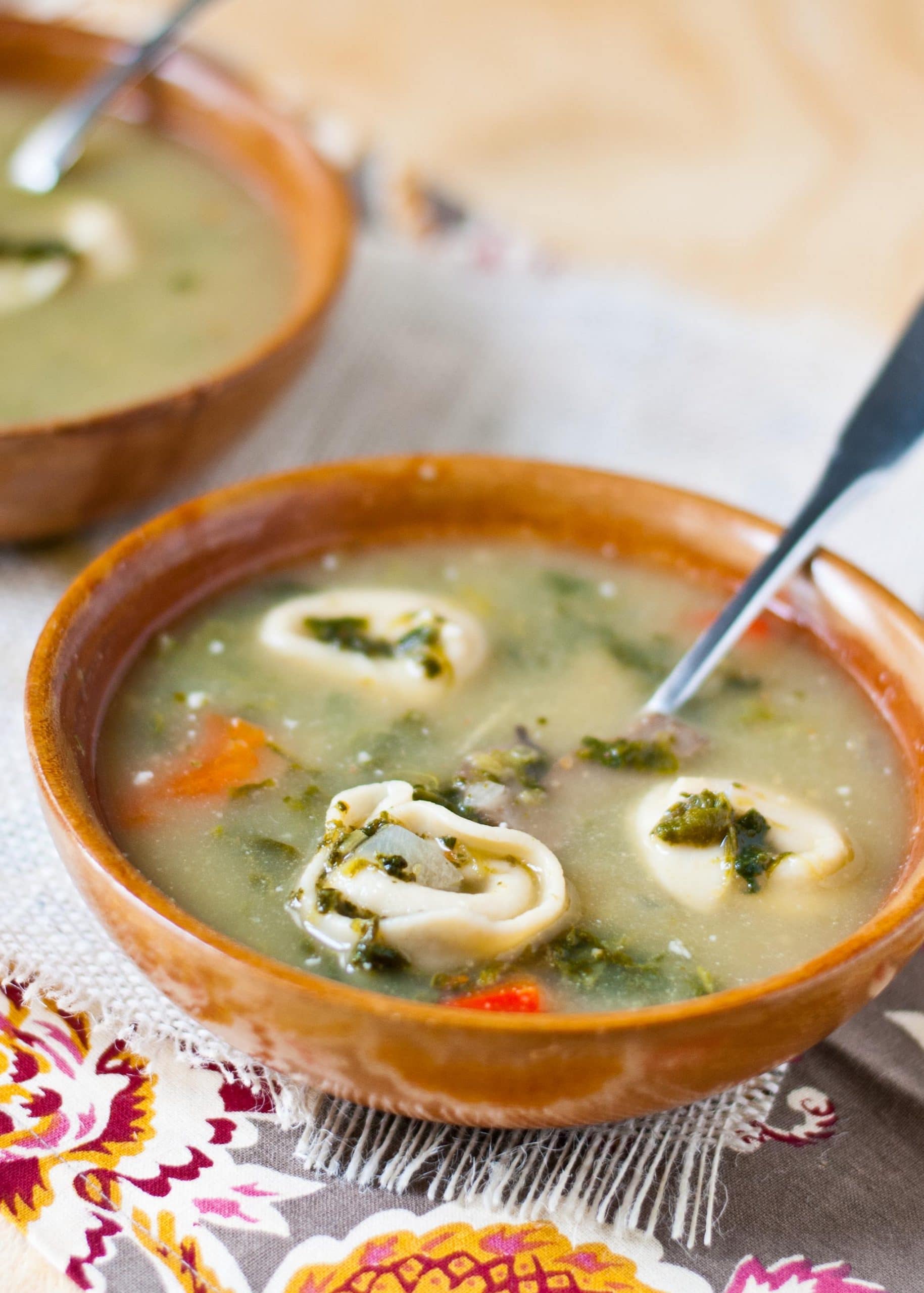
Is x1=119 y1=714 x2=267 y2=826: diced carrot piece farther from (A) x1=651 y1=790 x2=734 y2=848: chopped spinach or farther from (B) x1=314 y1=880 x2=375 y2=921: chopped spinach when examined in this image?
(A) x1=651 y1=790 x2=734 y2=848: chopped spinach

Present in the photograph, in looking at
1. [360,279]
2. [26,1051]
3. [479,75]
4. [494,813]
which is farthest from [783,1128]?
[479,75]

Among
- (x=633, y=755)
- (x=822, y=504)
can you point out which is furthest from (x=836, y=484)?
(x=633, y=755)

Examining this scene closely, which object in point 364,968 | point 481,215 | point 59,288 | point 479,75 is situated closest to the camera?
point 364,968

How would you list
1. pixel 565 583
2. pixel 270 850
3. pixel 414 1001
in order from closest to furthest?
pixel 414 1001 → pixel 270 850 → pixel 565 583

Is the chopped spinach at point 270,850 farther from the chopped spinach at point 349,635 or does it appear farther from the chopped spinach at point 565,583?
the chopped spinach at point 565,583

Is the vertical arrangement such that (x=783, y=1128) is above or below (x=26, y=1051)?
above

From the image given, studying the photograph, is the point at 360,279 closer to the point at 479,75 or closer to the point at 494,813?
the point at 479,75

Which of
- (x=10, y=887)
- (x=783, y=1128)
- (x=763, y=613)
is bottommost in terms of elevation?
(x=10, y=887)

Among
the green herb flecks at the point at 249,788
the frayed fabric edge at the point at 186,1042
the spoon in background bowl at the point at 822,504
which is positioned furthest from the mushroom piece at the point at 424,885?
the spoon in background bowl at the point at 822,504

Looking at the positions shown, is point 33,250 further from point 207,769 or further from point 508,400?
point 207,769
